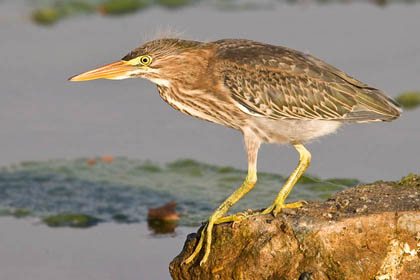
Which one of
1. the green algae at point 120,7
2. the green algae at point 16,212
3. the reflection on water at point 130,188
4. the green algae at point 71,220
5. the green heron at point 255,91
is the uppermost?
the green heron at point 255,91

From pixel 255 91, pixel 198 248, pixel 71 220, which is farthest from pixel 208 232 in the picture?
pixel 71 220

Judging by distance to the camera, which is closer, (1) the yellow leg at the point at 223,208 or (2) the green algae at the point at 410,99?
(1) the yellow leg at the point at 223,208

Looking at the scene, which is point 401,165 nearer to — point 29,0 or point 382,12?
point 382,12

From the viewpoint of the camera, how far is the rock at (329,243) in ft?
21.9

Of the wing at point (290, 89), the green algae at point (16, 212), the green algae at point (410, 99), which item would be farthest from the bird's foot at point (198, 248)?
the green algae at point (410, 99)

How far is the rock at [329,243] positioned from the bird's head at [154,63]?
5.39 feet

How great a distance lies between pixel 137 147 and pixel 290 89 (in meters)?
3.73

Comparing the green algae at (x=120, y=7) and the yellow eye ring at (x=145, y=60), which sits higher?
the yellow eye ring at (x=145, y=60)

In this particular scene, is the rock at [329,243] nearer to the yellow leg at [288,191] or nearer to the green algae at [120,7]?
the yellow leg at [288,191]

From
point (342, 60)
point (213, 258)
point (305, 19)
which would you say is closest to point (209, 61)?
point (213, 258)

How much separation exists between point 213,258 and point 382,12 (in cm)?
933

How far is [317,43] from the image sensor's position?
537 inches

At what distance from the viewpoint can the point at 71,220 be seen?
980cm

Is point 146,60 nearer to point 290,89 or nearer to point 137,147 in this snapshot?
point 290,89
